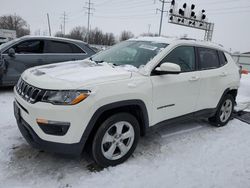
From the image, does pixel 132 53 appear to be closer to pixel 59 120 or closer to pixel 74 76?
pixel 74 76

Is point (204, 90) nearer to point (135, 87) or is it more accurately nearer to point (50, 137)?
point (135, 87)

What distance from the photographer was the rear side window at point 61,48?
6448 mm

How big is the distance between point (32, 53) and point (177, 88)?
15.2 feet

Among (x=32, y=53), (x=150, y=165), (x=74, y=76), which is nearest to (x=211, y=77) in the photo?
(x=150, y=165)

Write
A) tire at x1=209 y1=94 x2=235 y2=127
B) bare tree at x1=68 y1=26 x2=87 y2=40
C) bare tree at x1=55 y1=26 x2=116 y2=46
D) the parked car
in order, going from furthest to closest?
bare tree at x1=68 y1=26 x2=87 y2=40, bare tree at x1=55 y1=26 x2=116 y2=46, the parked car, tire at x1=209 y1=94 x2=235 y2=127

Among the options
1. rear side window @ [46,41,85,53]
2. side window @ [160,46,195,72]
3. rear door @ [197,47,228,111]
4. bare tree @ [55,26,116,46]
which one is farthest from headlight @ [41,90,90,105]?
bare tree @ [55,26,116,46]

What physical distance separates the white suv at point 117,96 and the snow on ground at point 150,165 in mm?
282

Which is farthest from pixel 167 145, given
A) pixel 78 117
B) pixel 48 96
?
pixel 48 96

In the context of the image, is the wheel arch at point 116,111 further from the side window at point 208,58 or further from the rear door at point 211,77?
the side window at point 208,58

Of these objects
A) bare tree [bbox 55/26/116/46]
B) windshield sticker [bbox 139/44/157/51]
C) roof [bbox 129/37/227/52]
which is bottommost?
bare tree [bbox 55/26/116/46]

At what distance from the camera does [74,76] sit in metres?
2.61

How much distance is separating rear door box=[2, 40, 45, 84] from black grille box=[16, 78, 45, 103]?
3.48m

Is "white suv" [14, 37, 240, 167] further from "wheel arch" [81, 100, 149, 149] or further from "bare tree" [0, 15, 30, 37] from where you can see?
"bare tree" [0, 15, 30, 37]

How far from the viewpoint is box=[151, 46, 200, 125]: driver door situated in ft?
9.98
